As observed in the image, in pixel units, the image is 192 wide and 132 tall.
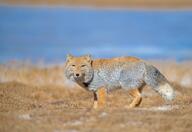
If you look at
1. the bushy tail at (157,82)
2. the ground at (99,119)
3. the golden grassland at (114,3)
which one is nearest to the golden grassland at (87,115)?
the ground at (99,119)

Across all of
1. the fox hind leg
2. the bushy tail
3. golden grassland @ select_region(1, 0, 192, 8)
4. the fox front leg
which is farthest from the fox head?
golden grassland @ select_region(1, 0, 192, 8)

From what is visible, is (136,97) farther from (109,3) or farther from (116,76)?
(109,3)

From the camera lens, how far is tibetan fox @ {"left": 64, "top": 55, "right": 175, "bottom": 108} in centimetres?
1603

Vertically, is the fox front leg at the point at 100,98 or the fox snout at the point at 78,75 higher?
the fox snout at the point at 78,75

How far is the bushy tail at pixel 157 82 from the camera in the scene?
16.0m

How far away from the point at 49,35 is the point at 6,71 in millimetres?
16838

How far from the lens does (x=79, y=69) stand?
15938mm

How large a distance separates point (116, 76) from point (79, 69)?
0.87 meters

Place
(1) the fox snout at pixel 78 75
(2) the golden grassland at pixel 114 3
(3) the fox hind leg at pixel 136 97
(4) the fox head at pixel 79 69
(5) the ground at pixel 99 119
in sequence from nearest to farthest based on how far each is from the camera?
(5) the ground at pixel 99 119 → (1) the fox snout at pixel 78 75 → (4) the fox head at pixel 79 69 → (3) the fox hind leg at pixel 136 97 → (2) the golden grassland at pixel 114 3

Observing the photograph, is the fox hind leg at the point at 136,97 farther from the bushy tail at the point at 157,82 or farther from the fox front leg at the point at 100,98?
the fox front leg at the point at 100,98

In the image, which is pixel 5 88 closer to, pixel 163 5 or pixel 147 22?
pixel 147 22

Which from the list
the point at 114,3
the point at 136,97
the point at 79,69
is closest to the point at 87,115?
the point at 79,69

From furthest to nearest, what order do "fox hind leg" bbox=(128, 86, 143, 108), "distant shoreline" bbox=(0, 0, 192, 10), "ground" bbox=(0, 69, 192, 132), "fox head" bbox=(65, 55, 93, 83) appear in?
"distant shoreline" bbox=(0, 0, 192, 10) < "fox hind leg" bbox=(128, 86, 143, 108) < "fox head" bbox=(65, 55, 93, 83) < "ground" bbox=(0, 69, 192, 132)

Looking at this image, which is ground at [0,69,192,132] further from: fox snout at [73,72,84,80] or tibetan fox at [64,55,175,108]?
fox snout at [73,72,84,80]
